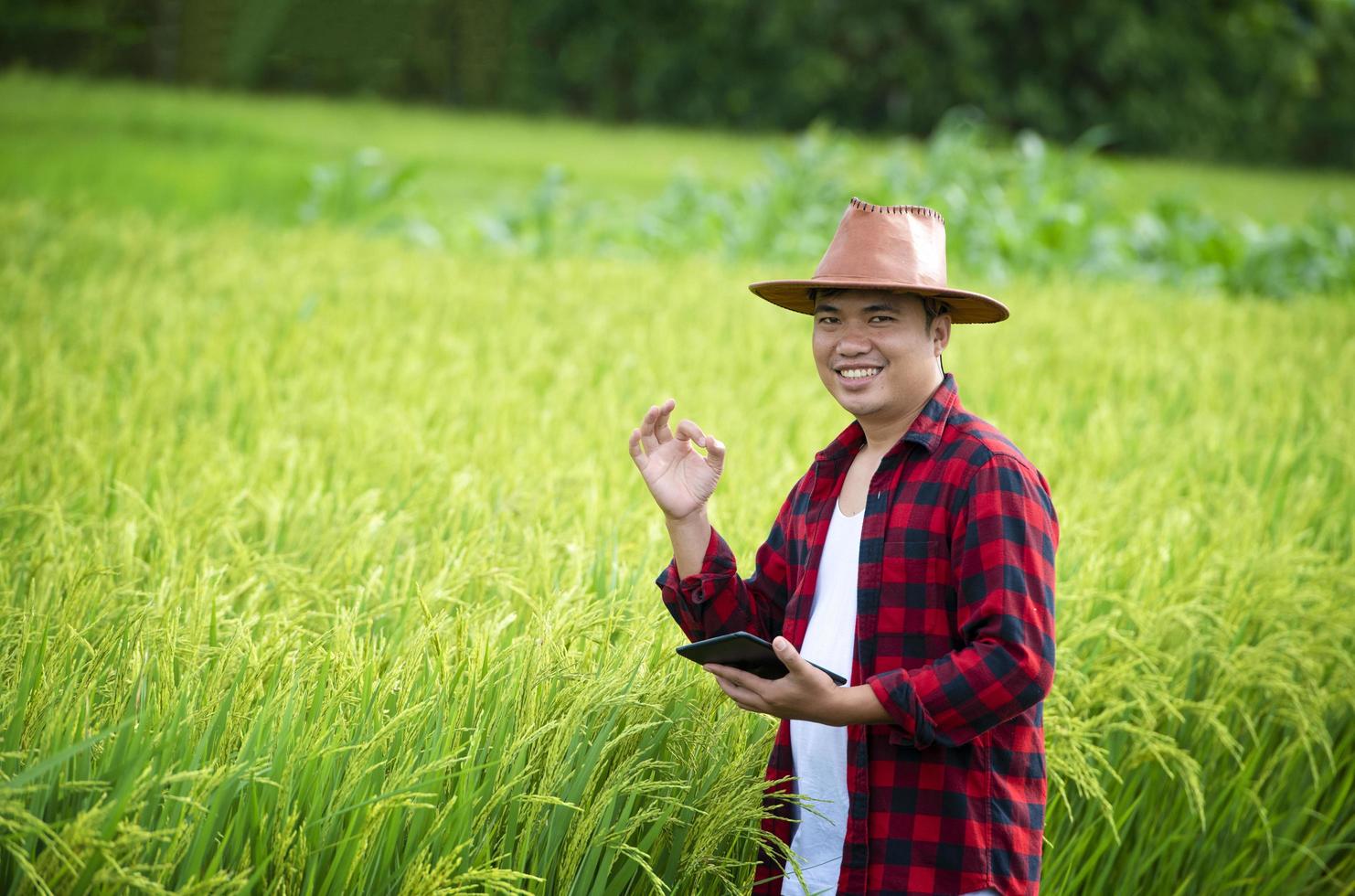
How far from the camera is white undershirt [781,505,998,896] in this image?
1.58m

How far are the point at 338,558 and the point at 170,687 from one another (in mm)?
678

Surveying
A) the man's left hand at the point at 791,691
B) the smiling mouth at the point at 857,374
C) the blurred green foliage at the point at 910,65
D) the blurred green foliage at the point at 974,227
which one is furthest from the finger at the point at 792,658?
the blurred green foliage at the point at 910,65

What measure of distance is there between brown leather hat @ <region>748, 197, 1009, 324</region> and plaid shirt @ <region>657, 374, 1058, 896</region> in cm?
13

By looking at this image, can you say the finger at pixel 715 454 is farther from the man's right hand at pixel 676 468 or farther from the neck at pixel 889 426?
the neck at pixel 889 426

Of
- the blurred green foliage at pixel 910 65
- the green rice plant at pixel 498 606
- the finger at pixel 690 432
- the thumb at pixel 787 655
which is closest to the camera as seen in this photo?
the thumb at pixel 787 655

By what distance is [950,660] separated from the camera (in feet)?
4.72

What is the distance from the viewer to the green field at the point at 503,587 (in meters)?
1.50

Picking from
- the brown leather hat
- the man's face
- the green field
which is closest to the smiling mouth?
the man's face

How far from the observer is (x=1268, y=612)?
2.60m

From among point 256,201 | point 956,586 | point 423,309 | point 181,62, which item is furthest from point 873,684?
point 181,62

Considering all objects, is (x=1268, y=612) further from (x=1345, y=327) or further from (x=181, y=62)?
(x=181, y=62)

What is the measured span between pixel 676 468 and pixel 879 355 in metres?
0.31

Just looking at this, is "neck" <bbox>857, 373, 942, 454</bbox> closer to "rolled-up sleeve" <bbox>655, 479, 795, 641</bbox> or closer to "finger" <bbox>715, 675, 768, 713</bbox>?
"rolled-up sleeve" <bbox>655, 479, 795, 641</bbox>

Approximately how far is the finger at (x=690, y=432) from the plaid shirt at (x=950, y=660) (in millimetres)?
221
